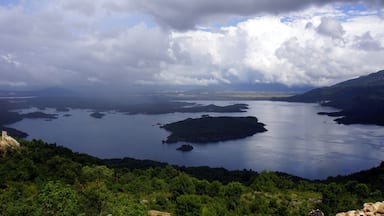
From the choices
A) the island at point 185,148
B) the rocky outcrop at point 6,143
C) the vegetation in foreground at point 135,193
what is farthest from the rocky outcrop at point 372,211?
the island at point 185,148

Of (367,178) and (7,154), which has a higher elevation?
(7,154)

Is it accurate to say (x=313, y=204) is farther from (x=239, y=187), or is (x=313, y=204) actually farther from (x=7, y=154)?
(x=7, y=154)

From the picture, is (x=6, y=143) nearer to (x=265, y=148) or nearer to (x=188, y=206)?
(x=188, y=206)

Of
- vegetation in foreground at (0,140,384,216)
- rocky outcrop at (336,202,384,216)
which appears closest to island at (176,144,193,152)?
vegetation in foreground at (0,140,384,216)

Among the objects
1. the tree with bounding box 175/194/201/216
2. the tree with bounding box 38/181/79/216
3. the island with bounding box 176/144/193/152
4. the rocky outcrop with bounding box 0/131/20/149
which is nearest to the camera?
the tree with bounding box 38/181/79/216

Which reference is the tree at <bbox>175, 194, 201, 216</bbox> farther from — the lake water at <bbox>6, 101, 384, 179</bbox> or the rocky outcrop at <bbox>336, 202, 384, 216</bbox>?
the lake water at <bbox>6, 101, 384, 179</bbox>

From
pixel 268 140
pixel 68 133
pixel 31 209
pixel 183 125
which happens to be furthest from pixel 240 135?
pixel 31 209

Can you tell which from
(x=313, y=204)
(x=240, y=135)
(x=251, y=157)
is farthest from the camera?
(x=240, y=135)

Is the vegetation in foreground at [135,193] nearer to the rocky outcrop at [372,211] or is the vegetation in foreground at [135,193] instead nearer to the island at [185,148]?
the rocky outcrop at [372,211]
